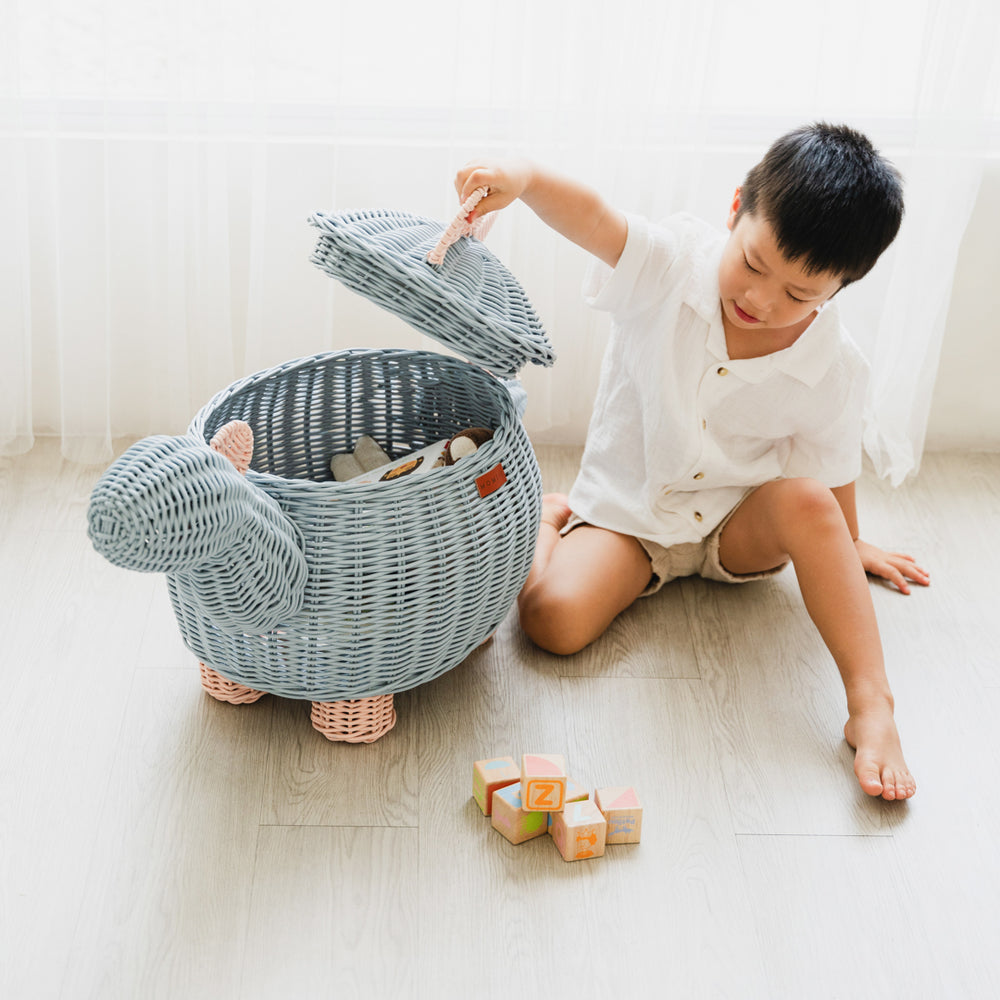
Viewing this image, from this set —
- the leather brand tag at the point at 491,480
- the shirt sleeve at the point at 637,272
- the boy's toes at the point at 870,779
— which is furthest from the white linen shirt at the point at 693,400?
the boy's toes at the point at 870,779

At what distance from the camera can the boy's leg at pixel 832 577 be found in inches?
52.5

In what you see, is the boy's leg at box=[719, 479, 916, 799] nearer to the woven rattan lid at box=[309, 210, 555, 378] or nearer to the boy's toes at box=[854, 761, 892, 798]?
the boy's toes at box=[854, 761, 892, 798]

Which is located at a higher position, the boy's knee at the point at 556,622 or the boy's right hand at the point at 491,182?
the boy's right hand at the point at 491,182

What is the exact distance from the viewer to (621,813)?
1.18m

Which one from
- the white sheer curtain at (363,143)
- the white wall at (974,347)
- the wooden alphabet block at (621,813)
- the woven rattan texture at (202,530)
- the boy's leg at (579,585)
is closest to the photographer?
the woven rattan texture at (202,530)

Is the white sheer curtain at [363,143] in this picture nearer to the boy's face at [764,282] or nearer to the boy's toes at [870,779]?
the boy's face at [764,282]

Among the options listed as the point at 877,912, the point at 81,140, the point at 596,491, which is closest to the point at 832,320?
the point at 596,491

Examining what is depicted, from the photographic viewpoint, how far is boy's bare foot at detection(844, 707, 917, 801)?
1.25 metres

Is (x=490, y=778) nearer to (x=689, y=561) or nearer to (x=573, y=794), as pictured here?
(x=573, y=794)

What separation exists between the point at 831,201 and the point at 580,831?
2.27ft

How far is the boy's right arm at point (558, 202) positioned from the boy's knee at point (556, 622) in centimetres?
41

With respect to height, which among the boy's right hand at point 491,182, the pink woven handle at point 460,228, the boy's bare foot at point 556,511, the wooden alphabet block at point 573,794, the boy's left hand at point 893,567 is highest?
the boy's right hand at point 491,182

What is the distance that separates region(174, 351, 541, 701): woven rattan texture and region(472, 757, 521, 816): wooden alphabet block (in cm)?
12

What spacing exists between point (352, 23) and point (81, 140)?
42 cm
